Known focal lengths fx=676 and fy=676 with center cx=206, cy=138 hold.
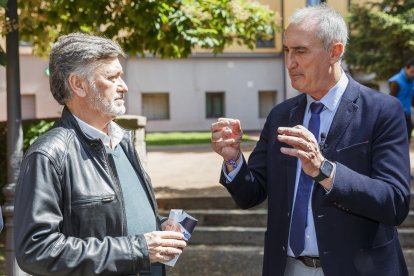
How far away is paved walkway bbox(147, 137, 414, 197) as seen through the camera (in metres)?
9.66

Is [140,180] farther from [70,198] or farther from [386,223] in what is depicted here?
[386,223]

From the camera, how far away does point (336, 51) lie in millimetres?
2840

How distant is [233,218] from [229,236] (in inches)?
14.0

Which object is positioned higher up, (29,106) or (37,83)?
(37,83)

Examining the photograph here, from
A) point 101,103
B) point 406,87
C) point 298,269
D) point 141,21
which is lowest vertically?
point 298,269

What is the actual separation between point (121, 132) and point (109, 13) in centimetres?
580

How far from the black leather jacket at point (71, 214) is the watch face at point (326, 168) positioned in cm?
71

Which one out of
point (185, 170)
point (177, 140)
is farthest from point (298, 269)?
point (177, 140)

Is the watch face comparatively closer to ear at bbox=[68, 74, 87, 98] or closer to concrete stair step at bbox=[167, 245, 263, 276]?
ear at bbox=[68, 74, 87, 98]

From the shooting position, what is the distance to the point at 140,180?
105 inches

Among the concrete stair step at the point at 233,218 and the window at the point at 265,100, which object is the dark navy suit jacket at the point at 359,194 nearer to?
the concrete stair step at the point at 233,218

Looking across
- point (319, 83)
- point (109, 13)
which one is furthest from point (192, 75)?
point (319, 83)

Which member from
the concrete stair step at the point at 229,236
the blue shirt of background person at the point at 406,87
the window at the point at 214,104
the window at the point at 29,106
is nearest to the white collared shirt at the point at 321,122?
the concrete stair step at the point at 229,236

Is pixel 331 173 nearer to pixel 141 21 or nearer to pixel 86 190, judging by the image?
pixel 86 190
